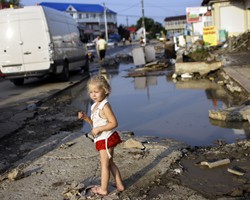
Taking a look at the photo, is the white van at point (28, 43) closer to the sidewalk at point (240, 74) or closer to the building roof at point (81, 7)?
the sidewalk at point (240, 74)

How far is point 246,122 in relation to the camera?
23.6ft

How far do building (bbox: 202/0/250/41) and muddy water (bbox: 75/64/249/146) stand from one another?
16953 millimetres

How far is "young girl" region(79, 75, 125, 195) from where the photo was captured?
404 cm

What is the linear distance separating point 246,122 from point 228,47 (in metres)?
17.7

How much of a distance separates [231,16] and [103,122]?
91.7 ft

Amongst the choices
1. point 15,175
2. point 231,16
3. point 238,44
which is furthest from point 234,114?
point 231,16

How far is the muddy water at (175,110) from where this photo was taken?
6.87 meters

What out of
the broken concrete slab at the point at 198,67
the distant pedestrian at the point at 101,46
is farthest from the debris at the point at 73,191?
the distant pedestrian at the point at 101,46

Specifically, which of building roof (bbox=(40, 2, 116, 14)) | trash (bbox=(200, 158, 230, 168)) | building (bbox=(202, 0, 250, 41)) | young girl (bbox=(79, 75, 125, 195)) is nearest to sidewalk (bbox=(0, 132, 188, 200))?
young girl (bbox=(79, 75, 125, 195))

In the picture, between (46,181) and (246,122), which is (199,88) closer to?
(246,122)

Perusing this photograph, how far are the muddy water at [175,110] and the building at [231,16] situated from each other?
1695 cm

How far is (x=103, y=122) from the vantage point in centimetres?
408

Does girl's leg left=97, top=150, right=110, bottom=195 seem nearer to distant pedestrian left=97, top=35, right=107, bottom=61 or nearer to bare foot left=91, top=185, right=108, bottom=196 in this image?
bare foot left=91, top=185, right=108, bottom=196

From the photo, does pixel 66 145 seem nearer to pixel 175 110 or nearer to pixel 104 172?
pixel 104 172
